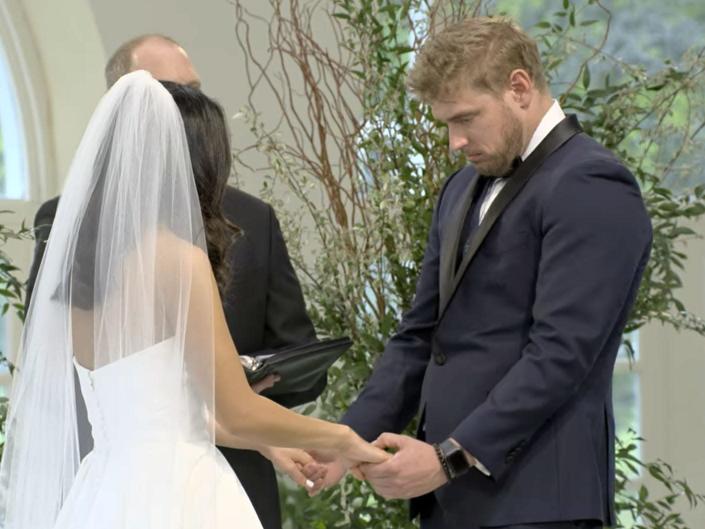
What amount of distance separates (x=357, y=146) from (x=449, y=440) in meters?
1.31

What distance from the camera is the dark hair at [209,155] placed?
2.57 meters

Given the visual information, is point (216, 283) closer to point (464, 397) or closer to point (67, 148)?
point (464, 397)

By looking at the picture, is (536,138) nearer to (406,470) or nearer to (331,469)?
(406,470)

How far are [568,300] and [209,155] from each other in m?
0.73

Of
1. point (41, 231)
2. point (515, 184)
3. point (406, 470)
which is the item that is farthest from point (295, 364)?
point (41, 231)

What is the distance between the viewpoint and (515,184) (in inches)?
107

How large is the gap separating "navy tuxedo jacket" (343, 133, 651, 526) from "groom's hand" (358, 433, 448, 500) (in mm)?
66

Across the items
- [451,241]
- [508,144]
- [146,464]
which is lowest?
[146,464]

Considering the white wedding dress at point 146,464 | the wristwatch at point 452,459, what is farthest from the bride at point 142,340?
the wristwatch at point 452,459

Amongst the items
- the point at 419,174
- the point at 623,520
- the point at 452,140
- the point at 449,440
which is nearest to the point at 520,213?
the point at 452,140

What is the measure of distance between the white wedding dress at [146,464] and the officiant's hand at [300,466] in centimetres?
49

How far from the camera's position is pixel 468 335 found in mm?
2719

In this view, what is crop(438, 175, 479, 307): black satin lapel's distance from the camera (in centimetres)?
278

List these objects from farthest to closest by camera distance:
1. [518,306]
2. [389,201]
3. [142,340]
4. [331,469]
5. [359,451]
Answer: [389,201]
[331,469]
[359,451]
[518,306]
[142,340]
